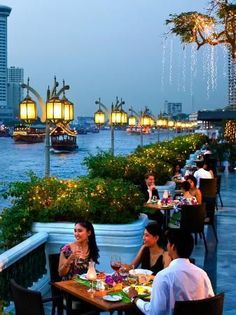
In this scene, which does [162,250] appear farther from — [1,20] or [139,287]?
[1,20]

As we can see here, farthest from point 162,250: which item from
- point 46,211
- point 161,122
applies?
point 161,122

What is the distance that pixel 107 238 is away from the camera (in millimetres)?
7410

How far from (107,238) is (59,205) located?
0.74 metres

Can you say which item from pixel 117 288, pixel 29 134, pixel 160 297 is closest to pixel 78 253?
pixel 117 288

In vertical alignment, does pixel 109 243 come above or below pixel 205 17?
below

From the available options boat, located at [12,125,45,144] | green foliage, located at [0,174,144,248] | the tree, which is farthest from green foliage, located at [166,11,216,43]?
boat, located at [12,125,45,144]

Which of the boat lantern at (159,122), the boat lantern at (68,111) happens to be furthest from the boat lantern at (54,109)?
the boat lantern at (159,122)

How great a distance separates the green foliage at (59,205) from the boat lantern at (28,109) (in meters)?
3.24

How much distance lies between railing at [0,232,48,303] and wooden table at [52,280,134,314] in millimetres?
678

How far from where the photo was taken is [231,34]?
46.4 feet

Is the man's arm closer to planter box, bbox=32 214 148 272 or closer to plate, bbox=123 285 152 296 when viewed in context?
plate, bbox=123 285 152 296

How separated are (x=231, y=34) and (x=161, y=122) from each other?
26421 mm

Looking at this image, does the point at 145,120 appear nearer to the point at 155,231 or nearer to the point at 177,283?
the point at 155,231

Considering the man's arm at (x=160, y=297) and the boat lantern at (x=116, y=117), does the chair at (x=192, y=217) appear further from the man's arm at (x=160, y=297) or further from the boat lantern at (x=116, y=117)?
the boat lantern at (x=116, y=117)
